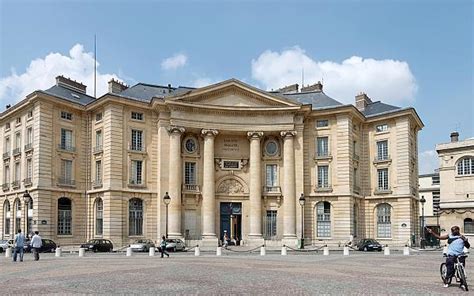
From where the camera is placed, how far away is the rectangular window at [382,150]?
54.4 meters

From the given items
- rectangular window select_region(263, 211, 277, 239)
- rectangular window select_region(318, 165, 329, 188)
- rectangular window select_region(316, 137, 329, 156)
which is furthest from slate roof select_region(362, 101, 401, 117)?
rectangular window select_region(263, 211, 277, 239)

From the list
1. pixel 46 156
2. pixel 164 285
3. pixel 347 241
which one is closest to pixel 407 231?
pixel 347 241

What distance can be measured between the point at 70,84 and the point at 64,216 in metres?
13.4

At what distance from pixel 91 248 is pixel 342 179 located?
23.6 metres

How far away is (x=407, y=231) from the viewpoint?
51781 mm

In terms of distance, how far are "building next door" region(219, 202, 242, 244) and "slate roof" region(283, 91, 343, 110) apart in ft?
40.9

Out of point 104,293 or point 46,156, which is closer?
point 104,293

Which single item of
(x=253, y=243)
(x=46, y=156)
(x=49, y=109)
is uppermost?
(x=49, y=109)

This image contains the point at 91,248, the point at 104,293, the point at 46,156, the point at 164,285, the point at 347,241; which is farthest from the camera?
Result: the point at 347,241

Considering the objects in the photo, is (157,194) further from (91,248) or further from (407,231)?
(407,231)

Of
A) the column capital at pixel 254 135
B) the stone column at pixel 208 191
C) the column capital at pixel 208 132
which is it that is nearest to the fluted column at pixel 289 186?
the column capital at pixel 254 135

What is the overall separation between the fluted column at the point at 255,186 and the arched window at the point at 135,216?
395 inches

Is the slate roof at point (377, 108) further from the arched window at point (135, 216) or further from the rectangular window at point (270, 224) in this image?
the arched window at point (135, 216)

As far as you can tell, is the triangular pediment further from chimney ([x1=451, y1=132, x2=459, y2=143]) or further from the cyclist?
the cyclist
